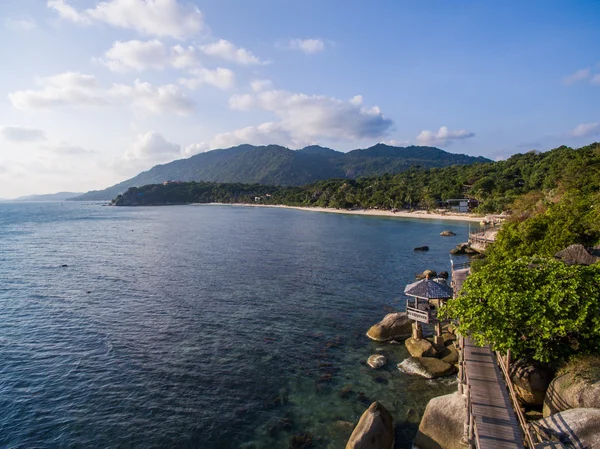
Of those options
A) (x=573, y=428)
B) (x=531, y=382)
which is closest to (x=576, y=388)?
(x=573, y=428)

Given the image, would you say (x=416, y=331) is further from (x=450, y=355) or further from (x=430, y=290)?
(x=430, y=290)

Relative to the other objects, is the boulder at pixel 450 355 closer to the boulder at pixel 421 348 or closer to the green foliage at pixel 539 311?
the boulder at pixel 421 348

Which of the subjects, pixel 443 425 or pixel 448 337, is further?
pixel 448 337

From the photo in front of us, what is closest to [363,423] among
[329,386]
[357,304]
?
[329,386]

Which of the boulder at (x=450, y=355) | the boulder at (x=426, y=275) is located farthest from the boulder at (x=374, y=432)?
the boulder at (x=426, y=275)

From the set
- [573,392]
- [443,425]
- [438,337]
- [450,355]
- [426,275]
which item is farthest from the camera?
[426,275]

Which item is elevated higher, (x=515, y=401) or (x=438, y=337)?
(x=515, y=401)

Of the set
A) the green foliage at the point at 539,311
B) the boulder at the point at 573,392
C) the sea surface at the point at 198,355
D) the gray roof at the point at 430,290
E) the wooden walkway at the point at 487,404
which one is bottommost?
the sea surface at the point at 198,355
